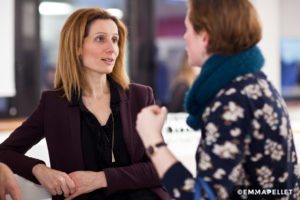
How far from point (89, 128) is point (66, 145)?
5.0 inches

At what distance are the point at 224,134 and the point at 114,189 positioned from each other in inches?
30.7

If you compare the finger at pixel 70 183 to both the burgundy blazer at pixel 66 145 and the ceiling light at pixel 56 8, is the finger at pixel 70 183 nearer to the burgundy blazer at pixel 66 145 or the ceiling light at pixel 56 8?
the burgundy blazer at pixel 66 145

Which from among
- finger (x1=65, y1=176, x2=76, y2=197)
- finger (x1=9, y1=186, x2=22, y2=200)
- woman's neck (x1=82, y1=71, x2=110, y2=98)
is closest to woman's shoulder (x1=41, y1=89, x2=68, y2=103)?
woman's neck (x1=82, y1=71, x2=110, y2=98)

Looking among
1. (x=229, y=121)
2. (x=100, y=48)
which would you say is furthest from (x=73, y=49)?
(x=229, y=121)

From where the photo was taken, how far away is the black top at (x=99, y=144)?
69.9 inches

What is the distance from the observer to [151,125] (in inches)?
47.8

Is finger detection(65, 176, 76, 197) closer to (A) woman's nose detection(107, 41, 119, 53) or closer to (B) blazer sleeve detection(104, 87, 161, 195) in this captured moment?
(B) blazer sleeve detection(104, 87, 161, 195)

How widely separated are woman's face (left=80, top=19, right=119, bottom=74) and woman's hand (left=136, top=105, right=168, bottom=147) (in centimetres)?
69

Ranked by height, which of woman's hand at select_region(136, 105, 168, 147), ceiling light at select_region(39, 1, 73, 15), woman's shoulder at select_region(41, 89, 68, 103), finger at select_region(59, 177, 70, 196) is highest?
ceiling light at select_region(39, 1, 73, 15)

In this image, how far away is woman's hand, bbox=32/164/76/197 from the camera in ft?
5.52

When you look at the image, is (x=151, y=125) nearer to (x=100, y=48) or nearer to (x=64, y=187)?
(x=64, y=187)

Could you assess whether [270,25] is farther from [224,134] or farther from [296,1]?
[224,134]

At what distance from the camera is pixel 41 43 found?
411cm

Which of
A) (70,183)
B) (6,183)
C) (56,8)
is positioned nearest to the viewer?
(6,183)
